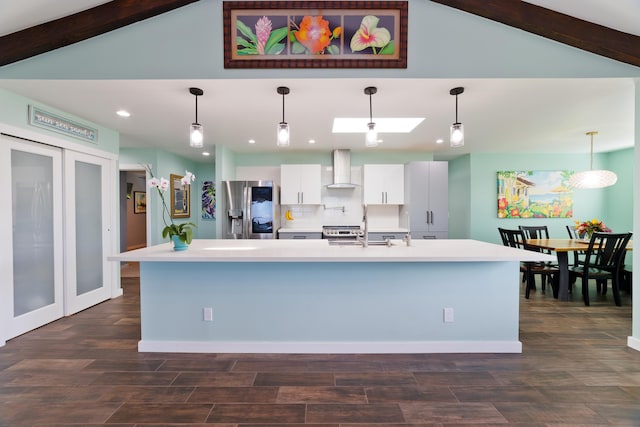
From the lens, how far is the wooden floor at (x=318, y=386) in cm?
180

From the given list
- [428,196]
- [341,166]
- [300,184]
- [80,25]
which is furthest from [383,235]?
[80,25]

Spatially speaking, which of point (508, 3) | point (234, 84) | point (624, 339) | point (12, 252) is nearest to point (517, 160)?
point (624, 339)

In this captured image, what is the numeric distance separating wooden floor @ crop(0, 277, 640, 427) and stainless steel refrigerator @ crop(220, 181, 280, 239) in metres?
2.34

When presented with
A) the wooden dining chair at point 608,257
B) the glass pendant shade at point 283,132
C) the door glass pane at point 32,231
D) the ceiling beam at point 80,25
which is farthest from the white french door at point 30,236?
the wooden dining chair at point 608,257

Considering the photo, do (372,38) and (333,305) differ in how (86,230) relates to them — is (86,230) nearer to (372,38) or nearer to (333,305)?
(333,305)

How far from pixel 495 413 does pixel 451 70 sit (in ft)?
8.06

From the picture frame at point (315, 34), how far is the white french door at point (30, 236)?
2366mm

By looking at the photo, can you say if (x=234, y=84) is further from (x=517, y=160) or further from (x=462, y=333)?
(x=517, y=160)

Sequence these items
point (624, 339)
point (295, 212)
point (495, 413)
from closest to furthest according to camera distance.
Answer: point (495, 413) → point (624, 339) → point (295, 212)

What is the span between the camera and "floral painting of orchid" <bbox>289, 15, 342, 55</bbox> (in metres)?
2.44

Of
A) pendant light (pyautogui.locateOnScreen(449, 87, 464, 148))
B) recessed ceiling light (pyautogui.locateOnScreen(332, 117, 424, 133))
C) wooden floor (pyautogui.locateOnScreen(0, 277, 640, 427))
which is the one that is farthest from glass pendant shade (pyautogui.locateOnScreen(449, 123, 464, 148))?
wooden floor (pyautogui.locateOnScreen(0, 277, 640, 427))

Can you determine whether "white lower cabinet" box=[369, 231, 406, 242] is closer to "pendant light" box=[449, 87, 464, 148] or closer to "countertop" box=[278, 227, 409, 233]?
"countertop" box=[278, 227, 409, 233]

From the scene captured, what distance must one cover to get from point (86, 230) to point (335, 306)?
333cm

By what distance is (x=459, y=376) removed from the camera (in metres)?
2.21
